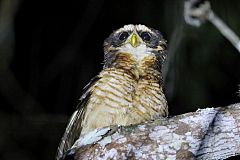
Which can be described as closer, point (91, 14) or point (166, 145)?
point (166, 145)

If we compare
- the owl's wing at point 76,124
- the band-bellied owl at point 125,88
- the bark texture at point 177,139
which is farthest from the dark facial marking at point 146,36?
the bark texture at point 177,139

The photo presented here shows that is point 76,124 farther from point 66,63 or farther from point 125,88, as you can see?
point 66,63

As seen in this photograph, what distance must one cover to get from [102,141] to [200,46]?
2219 millimetres

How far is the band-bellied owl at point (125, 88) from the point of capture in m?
2.50

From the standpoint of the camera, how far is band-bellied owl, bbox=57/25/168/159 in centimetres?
250

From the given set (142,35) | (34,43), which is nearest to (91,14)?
(34,43)

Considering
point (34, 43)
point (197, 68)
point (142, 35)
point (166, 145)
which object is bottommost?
point (166, 145)

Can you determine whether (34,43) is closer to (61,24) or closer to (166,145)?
(61,24)

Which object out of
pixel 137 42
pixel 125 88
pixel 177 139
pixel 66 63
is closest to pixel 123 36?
pixel 137 42

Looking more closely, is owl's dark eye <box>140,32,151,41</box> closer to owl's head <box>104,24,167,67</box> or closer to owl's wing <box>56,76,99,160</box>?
owl's head <box>104,24,167,67</box>

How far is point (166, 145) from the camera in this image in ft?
6.64

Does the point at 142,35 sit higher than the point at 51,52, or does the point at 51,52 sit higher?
the point at 51,52

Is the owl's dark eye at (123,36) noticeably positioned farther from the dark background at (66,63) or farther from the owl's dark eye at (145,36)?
the dark background at (66,63)

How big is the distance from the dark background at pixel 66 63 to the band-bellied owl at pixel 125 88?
1.22 metres
